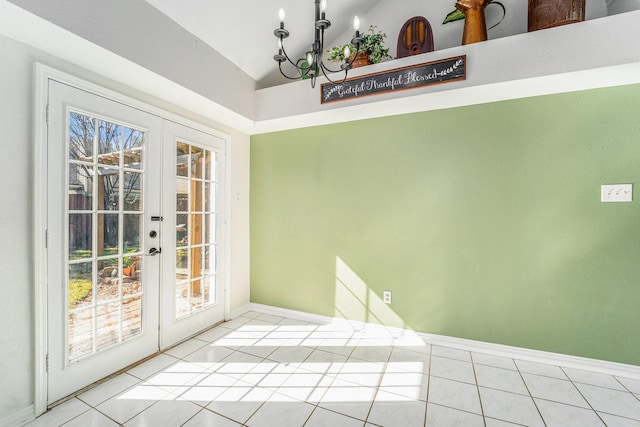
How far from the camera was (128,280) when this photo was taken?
87.9 inches

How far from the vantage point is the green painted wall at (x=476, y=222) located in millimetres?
2188

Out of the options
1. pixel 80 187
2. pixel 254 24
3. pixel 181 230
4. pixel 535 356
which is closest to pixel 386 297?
pixel 535 356

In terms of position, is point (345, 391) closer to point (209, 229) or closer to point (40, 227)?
point (209, 229)

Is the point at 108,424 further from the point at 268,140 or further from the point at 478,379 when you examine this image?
the point at 268,140

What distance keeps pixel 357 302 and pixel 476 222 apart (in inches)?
56.3

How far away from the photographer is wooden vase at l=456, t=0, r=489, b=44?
228 centimetres

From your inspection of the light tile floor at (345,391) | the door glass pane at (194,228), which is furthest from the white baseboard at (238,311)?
the light tile floor at (345,391)

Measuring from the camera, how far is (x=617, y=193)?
7.06 feet

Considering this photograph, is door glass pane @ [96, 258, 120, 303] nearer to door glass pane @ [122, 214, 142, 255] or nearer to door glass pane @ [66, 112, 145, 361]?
door glass pane @ [66, 112, 145, 361]

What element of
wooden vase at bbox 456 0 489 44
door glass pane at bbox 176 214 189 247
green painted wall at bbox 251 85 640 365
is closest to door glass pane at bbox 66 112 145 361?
door glass pane at bbox 176 214 189 247

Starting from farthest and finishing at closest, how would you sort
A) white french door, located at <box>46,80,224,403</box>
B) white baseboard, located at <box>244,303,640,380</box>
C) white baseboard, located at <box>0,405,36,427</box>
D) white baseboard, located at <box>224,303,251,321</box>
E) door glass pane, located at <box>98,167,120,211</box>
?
white baseboard, located at <box>224,303,251,321</box> < white baseboard, located at <box>244,303,640,380</box> < door glass pane, located at <box>98,167,120,211</box> < white french door, located at <box>46,80,224,403</box> < white baseboard, located at <box>0,405,36,427</box>

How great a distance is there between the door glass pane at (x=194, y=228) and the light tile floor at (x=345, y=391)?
1.58 feet

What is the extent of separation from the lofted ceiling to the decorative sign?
2.29 ft

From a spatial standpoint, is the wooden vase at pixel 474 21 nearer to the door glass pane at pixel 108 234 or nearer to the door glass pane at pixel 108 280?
the door glass pane at pixel 108 234
